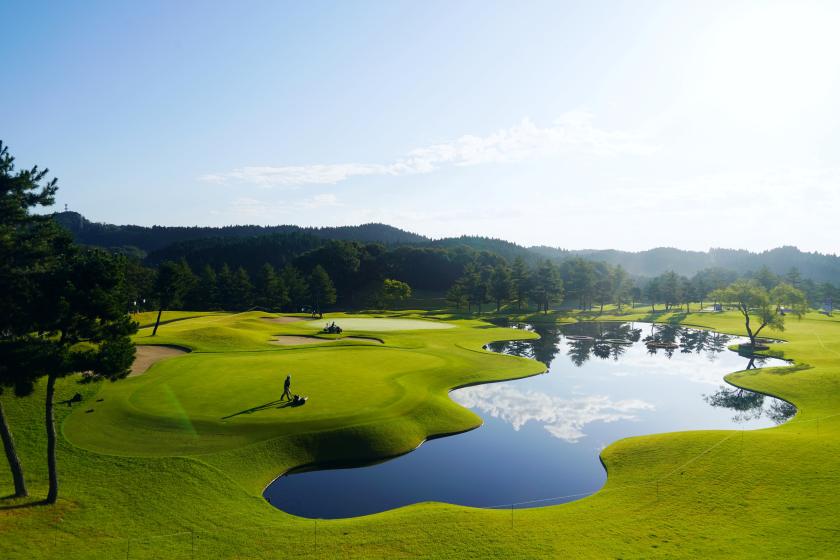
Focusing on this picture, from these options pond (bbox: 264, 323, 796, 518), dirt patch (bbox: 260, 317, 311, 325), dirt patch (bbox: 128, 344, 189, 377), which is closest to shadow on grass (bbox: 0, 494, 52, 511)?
pond (bbox: 264, 323, 796, 518)

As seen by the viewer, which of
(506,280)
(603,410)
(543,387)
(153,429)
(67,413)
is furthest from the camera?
(506,280)

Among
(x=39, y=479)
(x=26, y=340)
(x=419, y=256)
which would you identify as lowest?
(x=39, y=479)

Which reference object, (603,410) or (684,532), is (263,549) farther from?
(603,410)

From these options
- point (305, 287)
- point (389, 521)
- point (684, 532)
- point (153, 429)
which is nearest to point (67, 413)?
point (153, 429)

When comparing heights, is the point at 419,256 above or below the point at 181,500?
above

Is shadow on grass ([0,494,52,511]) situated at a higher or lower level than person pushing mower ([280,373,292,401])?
lower

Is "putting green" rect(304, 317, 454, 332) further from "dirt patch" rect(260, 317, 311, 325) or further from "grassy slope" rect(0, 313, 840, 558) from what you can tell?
"grassy slope" rect(0, 313, 840, 558)

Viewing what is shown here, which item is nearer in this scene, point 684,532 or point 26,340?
point 684,532

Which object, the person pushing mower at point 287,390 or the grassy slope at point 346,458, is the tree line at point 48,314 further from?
the person pushing mower at point 287,390
